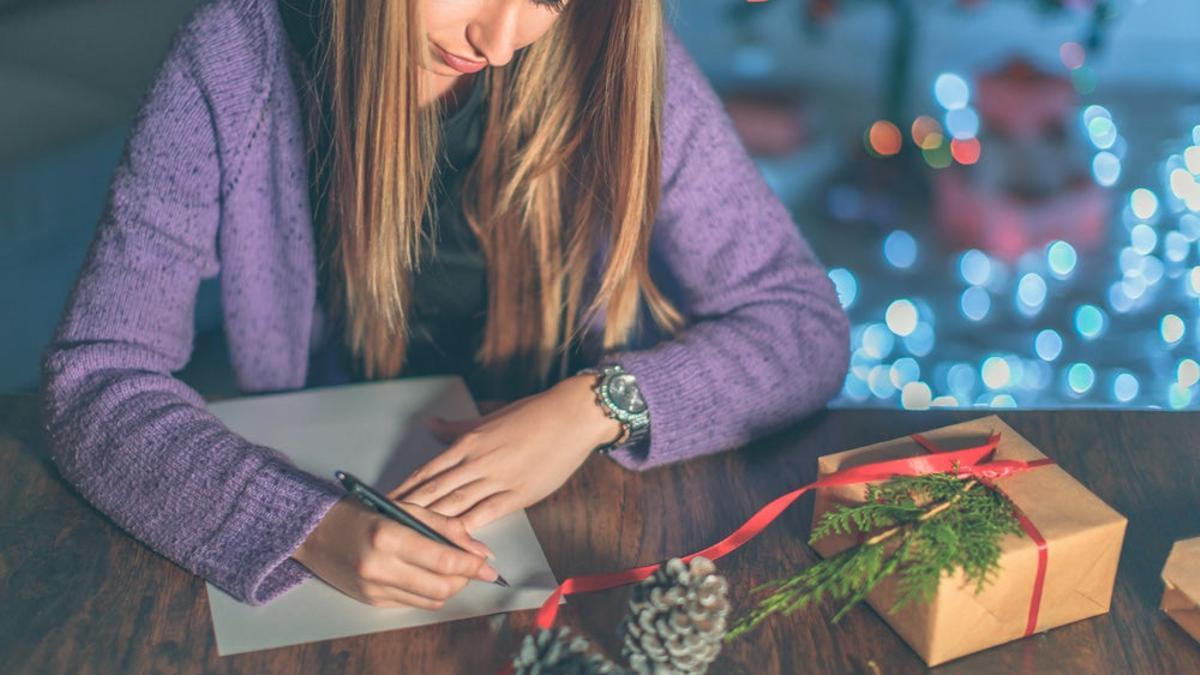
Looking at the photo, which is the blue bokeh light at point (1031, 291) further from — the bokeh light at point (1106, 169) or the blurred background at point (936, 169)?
the bokeh light at point (1106, 169)

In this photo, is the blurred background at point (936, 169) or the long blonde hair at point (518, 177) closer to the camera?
the long blonde hair at point (518, 177)

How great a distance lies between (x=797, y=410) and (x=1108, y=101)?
2.53 m

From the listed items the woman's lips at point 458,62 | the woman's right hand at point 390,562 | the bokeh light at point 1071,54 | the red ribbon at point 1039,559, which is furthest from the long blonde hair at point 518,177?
the bokeh light at point 1071,54

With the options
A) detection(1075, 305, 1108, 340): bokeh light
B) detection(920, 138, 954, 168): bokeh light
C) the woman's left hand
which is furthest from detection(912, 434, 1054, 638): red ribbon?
detection(920, 138, 954, 168): bokeh light

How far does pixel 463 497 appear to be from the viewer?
106cm

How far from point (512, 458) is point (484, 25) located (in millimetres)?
354

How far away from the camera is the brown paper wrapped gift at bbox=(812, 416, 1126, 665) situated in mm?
884

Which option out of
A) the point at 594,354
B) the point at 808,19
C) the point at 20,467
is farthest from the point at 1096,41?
the point at 20,467

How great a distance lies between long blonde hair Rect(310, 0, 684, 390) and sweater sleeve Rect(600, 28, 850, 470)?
0.05 meters

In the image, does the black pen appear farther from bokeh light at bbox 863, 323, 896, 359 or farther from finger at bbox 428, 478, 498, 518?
bokeh light at bbox 863, 323, 896, 359

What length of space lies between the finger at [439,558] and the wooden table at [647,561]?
0.04 m

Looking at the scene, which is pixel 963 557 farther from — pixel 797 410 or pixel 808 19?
pixel 808 19

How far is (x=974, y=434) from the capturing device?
102 cm

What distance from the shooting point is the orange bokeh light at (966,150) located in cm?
319
